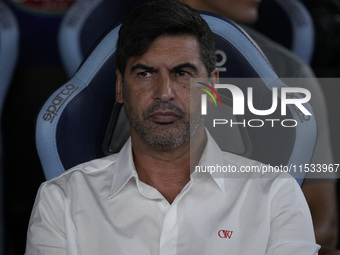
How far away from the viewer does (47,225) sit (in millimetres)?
1200

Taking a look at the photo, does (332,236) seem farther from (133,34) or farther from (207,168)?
(133,34)

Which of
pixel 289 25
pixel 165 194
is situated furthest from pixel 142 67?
pixel 289 25

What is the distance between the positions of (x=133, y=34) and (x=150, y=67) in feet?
0.26

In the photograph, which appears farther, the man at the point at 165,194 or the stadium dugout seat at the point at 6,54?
the stadium dugout seat at the point at 6,54

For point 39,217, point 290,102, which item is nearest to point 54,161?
point 39,217

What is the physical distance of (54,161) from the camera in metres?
1.31

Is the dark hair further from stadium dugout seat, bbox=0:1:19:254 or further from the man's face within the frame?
stadium dugout seat, bbox=0:1:19:254

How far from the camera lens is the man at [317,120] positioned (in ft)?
5.13

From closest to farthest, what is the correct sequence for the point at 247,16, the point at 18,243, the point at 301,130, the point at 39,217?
1. the point at 39,217
2. the point at 301,130
3. the point at 247,16
4. the point at 18,243

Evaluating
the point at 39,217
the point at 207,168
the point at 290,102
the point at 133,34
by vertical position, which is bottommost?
the point at 39,217

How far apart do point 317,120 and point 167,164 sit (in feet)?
1.84

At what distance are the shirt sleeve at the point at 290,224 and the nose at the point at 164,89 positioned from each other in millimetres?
308

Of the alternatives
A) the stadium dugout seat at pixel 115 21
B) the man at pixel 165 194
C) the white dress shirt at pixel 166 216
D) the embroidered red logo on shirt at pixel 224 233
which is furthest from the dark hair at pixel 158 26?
the stadium dugout seat at pixel 115 21

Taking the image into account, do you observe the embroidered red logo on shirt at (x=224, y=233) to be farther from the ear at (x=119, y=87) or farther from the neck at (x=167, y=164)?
the ear at (x=119, y=87)
